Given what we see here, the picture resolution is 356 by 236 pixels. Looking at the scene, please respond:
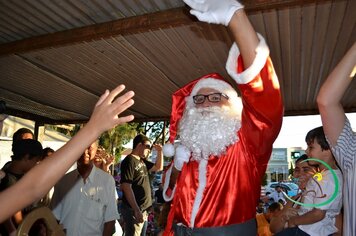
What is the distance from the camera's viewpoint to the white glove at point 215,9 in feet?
5.22

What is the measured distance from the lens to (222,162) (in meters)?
2.31

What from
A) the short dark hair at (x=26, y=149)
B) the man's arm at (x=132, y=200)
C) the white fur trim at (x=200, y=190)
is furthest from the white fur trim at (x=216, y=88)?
the man's arm at (x=132, y=200)

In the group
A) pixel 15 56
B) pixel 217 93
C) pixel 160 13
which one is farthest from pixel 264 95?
pixel 15 56

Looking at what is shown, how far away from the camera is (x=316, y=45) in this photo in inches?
153

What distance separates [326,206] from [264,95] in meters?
1.25

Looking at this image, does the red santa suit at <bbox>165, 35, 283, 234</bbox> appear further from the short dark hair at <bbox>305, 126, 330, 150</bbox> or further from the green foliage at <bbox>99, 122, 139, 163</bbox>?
the green foliage at <bbox>99, 122, 139, 163</bbox>

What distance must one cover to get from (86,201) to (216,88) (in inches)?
76.2

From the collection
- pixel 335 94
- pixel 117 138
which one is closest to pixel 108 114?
pixel 335 94

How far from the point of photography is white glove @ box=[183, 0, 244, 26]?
1.59m

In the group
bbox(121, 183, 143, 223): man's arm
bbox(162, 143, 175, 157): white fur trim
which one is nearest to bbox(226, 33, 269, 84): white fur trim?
bbox(162, 143, 175, 157): white fur trim

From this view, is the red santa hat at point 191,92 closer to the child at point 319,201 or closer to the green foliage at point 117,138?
the child at point 319,201

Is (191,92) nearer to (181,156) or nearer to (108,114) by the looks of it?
(181,156)

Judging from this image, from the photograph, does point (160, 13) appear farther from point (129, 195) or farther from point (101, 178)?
point (129, 195)

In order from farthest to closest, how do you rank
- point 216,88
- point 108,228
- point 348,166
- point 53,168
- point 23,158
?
point 108,228
point 23,158
point 216,88
point 348,166
point 53,168
